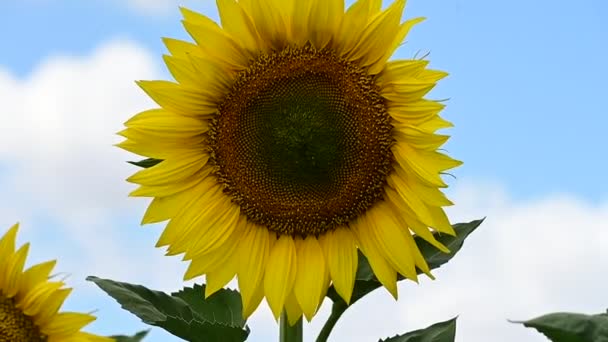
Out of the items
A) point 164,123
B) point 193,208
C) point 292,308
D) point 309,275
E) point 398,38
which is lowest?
point 292,308

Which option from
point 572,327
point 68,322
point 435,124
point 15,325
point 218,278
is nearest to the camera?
point 572,327

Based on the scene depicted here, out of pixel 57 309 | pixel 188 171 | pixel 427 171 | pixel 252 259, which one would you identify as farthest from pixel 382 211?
pixel 57 309

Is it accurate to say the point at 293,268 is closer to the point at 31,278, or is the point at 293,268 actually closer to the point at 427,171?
the point at 427,171

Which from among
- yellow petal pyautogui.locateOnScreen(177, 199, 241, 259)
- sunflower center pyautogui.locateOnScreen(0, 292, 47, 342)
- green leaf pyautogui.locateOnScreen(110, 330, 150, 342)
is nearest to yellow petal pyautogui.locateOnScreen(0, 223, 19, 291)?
sunflower center pyautogui.locateOnScreen(0, 292, 47, 342)

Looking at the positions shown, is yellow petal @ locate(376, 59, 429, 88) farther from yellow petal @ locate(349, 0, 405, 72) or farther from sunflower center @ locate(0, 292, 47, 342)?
sunflower center @ locate(0, 292, 47, 342)

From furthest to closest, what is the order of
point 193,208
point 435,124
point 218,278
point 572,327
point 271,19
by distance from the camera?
point 193,208 < point 218,278 < point 271,19 < point 435,124 < point 572,327

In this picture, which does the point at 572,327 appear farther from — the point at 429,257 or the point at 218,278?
the point at 218,278

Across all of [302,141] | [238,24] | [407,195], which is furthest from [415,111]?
[238,24]
